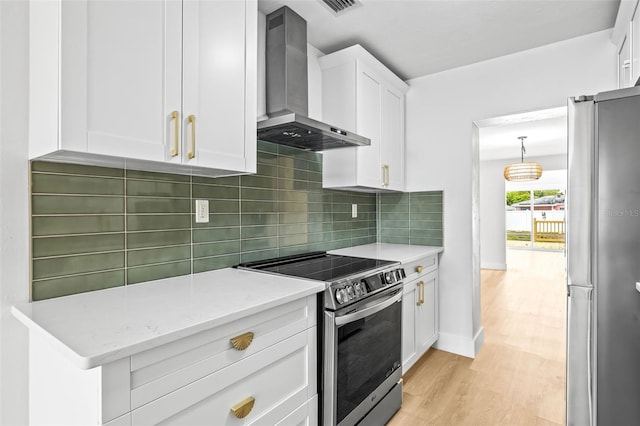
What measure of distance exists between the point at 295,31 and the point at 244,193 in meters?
→ 1.05

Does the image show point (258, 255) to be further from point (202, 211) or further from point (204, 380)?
point (204, 380)

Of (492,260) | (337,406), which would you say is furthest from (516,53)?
(492,260)

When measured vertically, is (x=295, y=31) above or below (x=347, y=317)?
above

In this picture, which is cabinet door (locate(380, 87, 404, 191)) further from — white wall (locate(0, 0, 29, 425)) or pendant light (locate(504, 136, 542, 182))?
pendant light (locate(504, 136, 542, 182))

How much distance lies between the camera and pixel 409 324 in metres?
2.47

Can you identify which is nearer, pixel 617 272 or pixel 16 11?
pixel 16 11

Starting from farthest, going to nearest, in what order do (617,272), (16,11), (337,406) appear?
(337,406)
(617,272)
(16,11)

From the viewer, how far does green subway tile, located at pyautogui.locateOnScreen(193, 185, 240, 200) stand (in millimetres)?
1770

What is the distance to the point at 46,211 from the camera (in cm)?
125

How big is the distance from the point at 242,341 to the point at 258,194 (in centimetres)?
112

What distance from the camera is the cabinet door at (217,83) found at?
4.42ft

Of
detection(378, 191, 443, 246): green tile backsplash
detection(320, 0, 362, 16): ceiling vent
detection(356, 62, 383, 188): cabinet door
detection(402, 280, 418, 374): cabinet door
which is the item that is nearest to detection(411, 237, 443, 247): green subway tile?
detection(378, 191, 443, 246): green tile backsplash

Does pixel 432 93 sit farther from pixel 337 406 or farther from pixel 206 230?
pixel 337 406

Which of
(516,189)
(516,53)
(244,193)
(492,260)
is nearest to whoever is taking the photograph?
(244,193)
